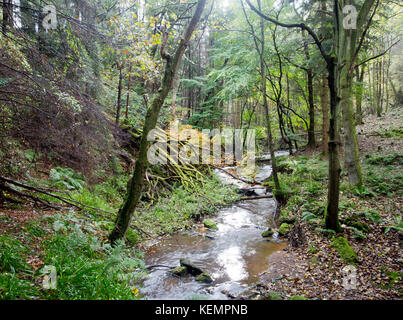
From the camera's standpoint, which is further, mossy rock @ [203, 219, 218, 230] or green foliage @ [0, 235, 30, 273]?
→ mossy rock @ [203, 219, 218, 230]

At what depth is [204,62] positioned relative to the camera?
27.0m

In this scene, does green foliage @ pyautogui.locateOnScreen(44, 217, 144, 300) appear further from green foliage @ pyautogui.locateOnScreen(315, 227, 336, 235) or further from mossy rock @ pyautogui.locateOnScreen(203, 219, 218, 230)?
green foliage @ pyautogui.locateOnScreen(315, 227, 336, 235)

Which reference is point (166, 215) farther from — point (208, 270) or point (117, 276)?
point (117, 276)

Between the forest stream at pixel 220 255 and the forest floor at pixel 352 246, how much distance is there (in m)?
0.50

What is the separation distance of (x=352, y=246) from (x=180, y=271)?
3.92 meters

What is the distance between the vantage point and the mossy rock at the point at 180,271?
5141 millimetres

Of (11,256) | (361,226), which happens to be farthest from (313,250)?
(11,256)

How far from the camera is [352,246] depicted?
16.7ft

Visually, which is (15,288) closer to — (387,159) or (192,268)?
(192,268)

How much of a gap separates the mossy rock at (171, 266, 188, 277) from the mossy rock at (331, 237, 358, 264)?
3.36 meters

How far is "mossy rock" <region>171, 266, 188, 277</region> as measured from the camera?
202 inches

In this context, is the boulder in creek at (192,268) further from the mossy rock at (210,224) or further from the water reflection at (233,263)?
the mossy rock at (210,224)

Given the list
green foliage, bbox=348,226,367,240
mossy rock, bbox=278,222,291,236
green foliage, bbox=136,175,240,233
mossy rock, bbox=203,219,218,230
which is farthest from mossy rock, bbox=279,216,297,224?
green foliage, bbox=136,175,240,233

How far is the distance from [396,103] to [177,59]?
3818 centimetres
